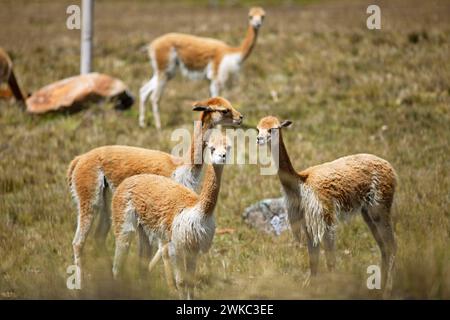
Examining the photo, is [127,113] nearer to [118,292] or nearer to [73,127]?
[73,127]

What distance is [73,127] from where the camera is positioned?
13.5 m

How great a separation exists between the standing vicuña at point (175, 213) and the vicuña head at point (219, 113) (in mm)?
1026

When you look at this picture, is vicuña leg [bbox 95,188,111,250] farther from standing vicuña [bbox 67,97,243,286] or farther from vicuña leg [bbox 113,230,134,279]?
vicuña leg [bbox 113,230,134,279]

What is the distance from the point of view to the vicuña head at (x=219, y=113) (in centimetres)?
813

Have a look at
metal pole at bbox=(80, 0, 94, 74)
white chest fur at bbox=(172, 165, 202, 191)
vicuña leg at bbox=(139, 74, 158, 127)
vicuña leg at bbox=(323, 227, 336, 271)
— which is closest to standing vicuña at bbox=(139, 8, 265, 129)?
vicuña leg at bbox=(139, 74, 158, 127)

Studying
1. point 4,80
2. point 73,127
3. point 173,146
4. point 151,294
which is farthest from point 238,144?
point 151,294

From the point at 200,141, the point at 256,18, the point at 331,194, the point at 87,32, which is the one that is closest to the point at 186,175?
the point at 200,141

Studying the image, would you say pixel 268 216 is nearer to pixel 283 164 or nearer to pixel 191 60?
pixel 283 164

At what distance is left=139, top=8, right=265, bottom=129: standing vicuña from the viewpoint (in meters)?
13.9

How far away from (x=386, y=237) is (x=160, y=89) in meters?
7.22

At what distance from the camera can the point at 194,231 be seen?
22.3 feet

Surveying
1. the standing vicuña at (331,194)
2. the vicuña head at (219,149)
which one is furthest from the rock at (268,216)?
the vicuña head at (219,149)

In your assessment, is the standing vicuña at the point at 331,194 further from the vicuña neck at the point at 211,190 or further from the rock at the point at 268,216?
the rock at the point at 268,216
